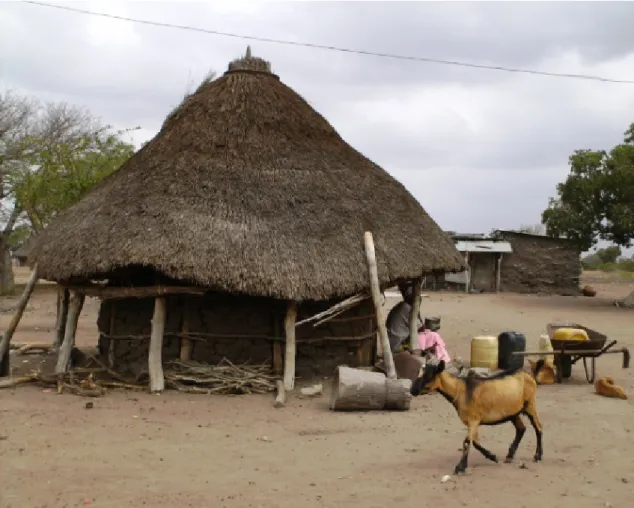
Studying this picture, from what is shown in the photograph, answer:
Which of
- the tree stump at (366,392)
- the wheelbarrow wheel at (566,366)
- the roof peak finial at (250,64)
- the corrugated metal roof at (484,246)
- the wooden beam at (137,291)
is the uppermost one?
the roof peak finial at (250,64)

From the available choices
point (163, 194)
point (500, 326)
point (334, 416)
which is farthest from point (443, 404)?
point (500, 326)

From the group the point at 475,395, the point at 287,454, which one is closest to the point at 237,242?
the point at 287,454

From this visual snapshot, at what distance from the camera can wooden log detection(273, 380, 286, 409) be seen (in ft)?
30.1

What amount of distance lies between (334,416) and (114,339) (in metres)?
3.96

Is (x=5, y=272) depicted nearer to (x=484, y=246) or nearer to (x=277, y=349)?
(x=484, y=246)

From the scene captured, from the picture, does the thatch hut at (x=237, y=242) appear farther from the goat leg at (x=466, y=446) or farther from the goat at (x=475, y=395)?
the goat leg at (x=466, y=446)

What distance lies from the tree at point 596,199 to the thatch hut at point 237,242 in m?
13.3

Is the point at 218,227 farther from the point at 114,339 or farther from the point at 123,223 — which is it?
the point at 114,339

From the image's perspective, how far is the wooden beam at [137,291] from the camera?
973cm

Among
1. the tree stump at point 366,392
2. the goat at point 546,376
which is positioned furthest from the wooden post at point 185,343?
the goat at point 546,376

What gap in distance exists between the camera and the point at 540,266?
29.9 meters

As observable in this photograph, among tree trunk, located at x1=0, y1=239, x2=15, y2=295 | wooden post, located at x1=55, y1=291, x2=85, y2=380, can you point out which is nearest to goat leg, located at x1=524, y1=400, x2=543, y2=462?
wooden post, located at x1=55, y1=291, x2=85, y2=380

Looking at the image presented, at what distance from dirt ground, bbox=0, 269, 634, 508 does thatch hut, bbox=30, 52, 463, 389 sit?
1.07 meters

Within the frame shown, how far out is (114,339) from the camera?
10.9 meters
